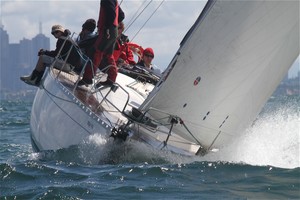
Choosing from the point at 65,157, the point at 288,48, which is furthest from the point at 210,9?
the point at 65,157

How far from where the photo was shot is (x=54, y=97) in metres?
9.30

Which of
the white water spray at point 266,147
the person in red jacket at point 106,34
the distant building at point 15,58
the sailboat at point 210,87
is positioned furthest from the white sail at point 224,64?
the distant building at point 15,58

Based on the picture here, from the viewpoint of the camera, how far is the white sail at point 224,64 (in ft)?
25.9

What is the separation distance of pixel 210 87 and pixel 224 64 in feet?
0.88

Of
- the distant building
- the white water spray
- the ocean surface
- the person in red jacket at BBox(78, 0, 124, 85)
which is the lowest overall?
the ocean surface

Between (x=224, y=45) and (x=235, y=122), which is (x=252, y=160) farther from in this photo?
(x=224, y=45)

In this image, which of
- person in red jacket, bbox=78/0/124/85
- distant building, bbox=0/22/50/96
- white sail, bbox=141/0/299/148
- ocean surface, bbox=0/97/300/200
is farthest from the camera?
distant building, bbox=0/22/50/96

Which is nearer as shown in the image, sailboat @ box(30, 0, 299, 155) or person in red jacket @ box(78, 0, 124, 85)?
sailboat @ box(30, 0, 299, 155)

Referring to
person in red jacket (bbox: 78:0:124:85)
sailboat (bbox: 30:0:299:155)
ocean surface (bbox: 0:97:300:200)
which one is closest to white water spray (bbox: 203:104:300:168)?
ocean surface (bbox: 0:97:300:200)

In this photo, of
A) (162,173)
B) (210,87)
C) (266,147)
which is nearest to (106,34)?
(210,87)

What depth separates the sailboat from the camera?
26.0ft

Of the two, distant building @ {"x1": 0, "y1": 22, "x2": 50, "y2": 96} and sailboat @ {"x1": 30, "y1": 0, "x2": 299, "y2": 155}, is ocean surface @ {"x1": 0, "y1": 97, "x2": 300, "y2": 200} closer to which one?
sailboat @ {"x1": 30, "y1": 0, "x2": 299, "y2": 155}

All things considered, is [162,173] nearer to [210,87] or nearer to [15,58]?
[210,87]

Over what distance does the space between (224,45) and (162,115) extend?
3.04 feet
